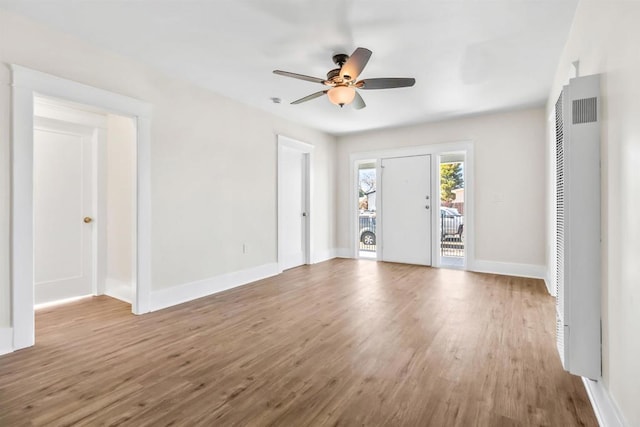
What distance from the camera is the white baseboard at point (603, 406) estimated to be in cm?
138

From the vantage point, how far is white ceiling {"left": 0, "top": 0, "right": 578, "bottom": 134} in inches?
87.3

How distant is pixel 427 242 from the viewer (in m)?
5.46

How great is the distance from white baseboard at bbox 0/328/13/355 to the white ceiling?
2.32 m

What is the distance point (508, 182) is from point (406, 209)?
5.40ft

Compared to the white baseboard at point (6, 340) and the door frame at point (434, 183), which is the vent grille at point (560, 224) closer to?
the door frame at point (434, 183)

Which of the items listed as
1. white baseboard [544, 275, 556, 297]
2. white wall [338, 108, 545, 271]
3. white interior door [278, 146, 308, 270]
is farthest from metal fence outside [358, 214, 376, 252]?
white baseboard [544, 275, 556, 297]

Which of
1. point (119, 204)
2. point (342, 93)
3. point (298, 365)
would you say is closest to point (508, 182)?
point (342, 93)

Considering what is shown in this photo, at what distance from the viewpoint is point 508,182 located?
15.6ft

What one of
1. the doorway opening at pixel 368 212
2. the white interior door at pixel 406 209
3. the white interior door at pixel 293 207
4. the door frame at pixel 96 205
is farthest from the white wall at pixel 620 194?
the doorway opening at pixel 368 212

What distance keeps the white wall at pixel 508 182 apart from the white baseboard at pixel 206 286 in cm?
340

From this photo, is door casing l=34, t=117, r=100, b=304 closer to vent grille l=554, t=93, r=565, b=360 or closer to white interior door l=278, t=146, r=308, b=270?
white interior door l=278, t=146, r=308, b=270

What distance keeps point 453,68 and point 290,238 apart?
3.47 m

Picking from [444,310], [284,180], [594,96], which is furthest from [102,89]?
[444,310]

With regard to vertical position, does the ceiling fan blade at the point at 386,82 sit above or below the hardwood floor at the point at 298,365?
above
